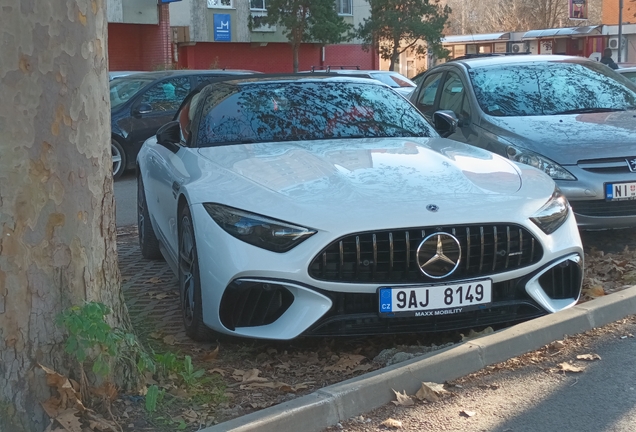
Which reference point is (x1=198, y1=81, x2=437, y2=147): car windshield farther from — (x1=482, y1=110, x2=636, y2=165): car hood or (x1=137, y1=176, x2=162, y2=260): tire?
(x1=137, y1=176, x2=162, y2=260): tire

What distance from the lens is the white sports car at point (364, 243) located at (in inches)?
161

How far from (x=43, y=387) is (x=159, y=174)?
271cm

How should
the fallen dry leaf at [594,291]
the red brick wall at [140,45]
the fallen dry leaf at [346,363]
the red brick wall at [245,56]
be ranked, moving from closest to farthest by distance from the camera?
1. the fallen dry leaf at [346,363]
2. the fallen dry leaf at [594,291]
3. the red brick wall at [140,45]
4. the red brick wall at [245,56]

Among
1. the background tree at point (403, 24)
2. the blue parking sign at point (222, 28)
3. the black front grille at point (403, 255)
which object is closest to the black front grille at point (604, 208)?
the black front grille at point (403, 255)

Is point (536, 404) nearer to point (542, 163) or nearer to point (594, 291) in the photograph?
point (594, 291)

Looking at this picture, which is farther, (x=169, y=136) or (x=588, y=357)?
(x=169, y=136)

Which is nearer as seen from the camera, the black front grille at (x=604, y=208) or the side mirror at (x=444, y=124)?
the side mirror at (x=444, y=124)

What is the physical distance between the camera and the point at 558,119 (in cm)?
725

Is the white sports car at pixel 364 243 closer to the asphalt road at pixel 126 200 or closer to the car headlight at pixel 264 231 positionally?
the car headlight at pixel 264 231

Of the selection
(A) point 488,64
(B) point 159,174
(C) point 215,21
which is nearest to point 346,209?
(B) point 159,174

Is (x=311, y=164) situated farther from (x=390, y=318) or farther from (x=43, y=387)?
(x=43, y=387)

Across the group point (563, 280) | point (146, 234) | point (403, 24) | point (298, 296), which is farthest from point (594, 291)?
point (403, 24)

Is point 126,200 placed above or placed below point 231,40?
below

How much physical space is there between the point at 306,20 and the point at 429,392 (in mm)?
30854
